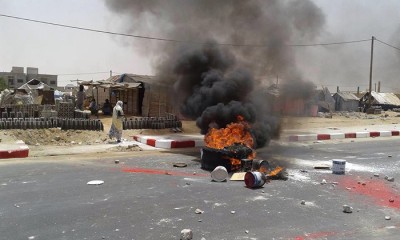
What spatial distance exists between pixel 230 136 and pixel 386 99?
42.9 m

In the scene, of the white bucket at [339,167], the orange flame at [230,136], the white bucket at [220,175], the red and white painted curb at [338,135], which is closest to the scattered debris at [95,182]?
the white bucket at [220,175]

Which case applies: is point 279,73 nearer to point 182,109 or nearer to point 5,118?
point 182,109

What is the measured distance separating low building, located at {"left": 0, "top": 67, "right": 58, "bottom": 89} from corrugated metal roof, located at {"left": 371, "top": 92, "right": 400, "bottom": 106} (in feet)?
169

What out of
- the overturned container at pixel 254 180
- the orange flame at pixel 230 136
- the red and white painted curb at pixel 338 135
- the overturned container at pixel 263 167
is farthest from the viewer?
the red and white painted curb at pixel 338 135

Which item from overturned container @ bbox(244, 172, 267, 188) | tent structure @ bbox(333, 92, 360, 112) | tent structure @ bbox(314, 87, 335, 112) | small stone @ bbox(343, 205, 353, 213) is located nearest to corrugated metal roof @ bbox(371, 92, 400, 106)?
tent structure @ bbox(333, 92, 360, 112)

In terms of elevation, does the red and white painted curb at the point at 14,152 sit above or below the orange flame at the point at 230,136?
below

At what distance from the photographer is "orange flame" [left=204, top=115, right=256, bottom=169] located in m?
9.08

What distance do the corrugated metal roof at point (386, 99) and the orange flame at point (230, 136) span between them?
40.0 m

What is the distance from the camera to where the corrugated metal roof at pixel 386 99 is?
44750mm

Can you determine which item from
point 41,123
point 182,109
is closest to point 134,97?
point 41,123

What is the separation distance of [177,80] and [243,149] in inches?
180

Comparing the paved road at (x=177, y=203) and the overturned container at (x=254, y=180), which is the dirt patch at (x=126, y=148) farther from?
the overturned container at (x=254, y=180)

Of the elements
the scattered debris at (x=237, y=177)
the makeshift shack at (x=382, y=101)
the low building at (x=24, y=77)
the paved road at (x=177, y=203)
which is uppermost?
the low building at (x=24, y=77)

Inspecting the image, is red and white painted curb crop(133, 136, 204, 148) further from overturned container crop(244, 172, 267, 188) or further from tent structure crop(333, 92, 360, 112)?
tent structure crop(333, 92, 360, 112)
